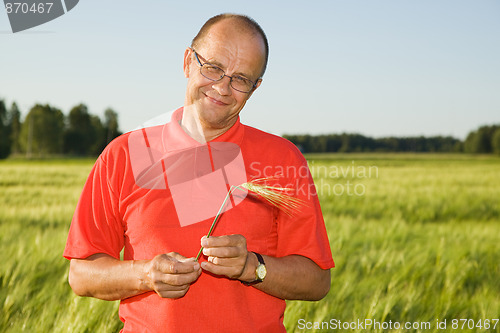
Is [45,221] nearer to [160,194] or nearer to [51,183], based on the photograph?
[160,194]

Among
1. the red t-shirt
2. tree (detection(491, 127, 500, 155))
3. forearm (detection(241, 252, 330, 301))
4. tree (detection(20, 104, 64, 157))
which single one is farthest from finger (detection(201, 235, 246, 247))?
tree (detection(491, 127, 500, 155))

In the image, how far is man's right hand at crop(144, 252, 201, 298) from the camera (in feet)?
4.18

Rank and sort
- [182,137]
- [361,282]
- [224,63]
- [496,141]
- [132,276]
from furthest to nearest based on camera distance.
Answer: [496,141] → [361,282] → [182,137] → [224,63] → [132,276]

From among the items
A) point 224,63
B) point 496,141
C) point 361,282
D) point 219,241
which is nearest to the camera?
point 219,241

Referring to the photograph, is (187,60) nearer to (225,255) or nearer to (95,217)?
(95,217)

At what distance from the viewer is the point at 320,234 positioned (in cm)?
158

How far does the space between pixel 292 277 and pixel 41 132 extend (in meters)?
55.5

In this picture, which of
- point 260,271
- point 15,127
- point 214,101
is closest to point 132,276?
point 260,271

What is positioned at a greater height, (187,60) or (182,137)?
(187,60)

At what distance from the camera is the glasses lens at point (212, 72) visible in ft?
4.96

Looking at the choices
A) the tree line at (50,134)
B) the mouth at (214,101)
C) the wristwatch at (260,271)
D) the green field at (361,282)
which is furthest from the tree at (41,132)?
the wristwatch at (260,271)

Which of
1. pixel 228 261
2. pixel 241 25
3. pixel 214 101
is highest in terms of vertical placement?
pixel 241 25

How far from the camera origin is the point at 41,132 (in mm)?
51938

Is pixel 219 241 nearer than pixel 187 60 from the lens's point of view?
Yes
